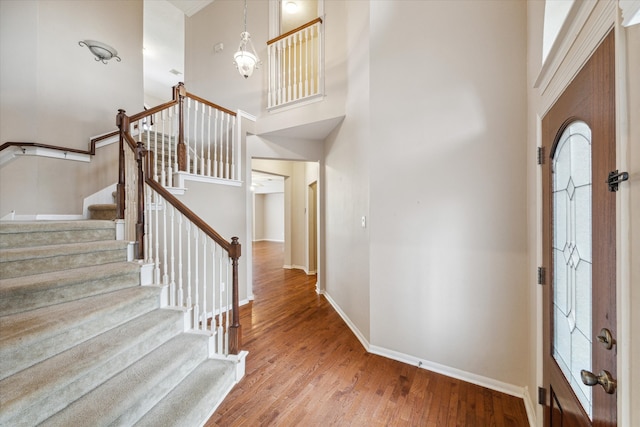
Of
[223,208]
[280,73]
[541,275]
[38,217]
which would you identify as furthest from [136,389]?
[280,73]

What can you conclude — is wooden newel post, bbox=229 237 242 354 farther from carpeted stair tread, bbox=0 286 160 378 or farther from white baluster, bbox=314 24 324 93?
white baluster, bbox=314 24 324 93

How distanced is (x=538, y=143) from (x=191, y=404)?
8.99ft

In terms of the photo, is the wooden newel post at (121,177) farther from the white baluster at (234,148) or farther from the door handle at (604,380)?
the door handle at (604,380)

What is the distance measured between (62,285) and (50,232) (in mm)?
727

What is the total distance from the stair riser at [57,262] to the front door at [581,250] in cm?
308

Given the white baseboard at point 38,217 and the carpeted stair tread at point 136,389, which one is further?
the white baseboard at point 38,217

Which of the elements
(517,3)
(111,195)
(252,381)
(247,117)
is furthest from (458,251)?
(111,195)

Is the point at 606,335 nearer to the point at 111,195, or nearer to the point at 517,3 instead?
the point at 517,3

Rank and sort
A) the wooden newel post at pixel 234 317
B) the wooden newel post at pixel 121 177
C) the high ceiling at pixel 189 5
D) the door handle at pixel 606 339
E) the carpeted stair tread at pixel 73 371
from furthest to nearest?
the high ceiling at pixel 189 5, the wooden newel post at pixel 121 177, the wooden newel post at pixel 234 317, the carpeted stair tread at pixel 73 371, the door handle at pixel 606 339

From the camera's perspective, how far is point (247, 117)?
3746 mm

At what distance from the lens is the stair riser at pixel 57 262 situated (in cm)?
170

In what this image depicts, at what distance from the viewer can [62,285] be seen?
5.54ft

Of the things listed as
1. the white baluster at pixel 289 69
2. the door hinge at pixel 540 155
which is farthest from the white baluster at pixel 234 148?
the door hinge at pixel 540 155

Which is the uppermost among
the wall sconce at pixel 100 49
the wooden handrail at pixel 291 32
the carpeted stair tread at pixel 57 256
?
the wooden handrail at pixel 291 32
